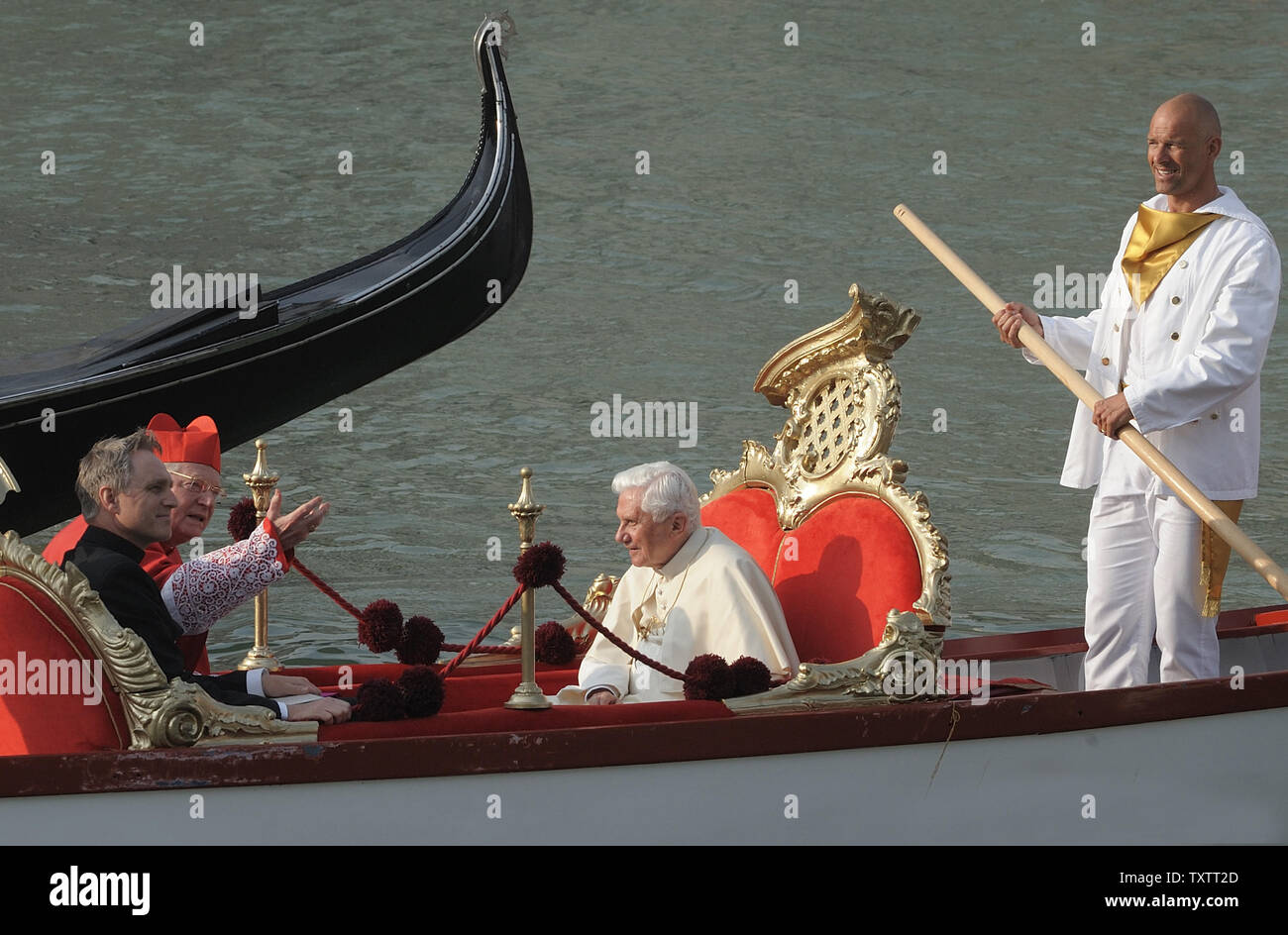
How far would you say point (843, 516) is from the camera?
333 cm

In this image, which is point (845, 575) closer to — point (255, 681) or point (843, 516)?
point (843, 516)

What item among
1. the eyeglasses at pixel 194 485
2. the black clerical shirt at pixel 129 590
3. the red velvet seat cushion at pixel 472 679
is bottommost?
the red velvet seat cushion at pixel 472 679

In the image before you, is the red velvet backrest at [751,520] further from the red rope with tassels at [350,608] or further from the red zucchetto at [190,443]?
the red zucchetto at [190,443]

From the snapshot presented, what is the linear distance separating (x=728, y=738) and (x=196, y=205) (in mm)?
12844

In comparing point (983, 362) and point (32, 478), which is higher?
point (983, 362)

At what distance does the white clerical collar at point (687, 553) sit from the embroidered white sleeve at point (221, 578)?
0.78 metres

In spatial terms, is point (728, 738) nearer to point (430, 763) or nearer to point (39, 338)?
point (430, 763)

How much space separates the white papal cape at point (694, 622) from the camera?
10.3 ft

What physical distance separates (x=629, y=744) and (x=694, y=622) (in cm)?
47

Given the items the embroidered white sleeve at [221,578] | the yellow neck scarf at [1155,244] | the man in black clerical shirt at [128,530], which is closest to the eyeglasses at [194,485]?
the embroidered white sleeve at [221,578]

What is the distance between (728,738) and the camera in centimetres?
283

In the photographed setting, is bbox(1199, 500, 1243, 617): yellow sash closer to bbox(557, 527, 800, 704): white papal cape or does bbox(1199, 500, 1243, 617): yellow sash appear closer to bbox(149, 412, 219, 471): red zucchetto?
bbox(557, 527, 800, 704): white papal cape

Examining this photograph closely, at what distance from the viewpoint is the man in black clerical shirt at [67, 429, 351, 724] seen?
2.61m

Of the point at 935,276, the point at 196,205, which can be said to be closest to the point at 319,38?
the point at 196,205
